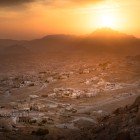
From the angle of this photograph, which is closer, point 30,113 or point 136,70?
point 30,113

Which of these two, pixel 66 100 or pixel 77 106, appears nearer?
pixel 77 106

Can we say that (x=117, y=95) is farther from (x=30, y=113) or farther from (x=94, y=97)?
(x=30, y=113)

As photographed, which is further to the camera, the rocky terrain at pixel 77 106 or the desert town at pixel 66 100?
the desert town at pixel 66 100

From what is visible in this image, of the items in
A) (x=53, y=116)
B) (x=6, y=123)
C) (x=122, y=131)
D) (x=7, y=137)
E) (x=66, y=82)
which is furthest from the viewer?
(x=66, y=82)

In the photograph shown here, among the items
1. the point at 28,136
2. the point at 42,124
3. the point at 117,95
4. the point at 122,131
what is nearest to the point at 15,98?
the point at 117,95

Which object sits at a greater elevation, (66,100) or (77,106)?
(66,100)

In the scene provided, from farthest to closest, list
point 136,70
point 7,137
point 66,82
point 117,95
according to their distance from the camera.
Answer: point 136,70
point 66,82
point 117,95
point 7,137

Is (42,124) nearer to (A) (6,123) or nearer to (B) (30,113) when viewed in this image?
(A) (6,123)

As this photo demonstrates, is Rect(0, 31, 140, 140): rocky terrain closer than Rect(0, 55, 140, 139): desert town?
Yes

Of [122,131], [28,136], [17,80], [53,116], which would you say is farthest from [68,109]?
[17,80]
